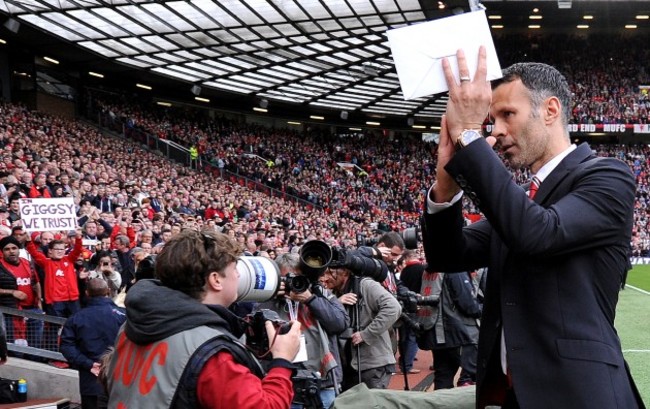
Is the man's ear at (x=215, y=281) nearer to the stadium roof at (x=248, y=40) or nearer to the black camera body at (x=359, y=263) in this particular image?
the black camera body at (x=359, y=263)

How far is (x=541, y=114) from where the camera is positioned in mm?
2041

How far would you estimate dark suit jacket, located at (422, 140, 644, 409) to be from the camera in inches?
72.1

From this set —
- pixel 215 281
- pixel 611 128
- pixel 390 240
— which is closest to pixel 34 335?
pixel 390 240

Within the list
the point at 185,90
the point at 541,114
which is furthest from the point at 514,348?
the point at 185,90

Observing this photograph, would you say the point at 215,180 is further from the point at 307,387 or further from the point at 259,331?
the point at 259,331

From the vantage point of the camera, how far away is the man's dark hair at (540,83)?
2.05 m

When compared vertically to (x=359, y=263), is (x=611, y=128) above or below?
above

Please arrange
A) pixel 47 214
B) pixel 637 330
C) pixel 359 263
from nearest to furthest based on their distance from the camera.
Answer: pixel 359 263 < pixel 47 214 < pixel 637 330

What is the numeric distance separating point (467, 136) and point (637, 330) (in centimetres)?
1258

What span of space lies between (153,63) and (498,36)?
1056 inches

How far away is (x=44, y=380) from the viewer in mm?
8320

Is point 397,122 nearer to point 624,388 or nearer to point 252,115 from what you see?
point 252,115

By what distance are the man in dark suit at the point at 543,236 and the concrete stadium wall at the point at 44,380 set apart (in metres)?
7.11

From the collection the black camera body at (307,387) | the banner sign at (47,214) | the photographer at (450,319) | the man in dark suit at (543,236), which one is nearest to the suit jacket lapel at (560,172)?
the man in dark suit at (543,236)
